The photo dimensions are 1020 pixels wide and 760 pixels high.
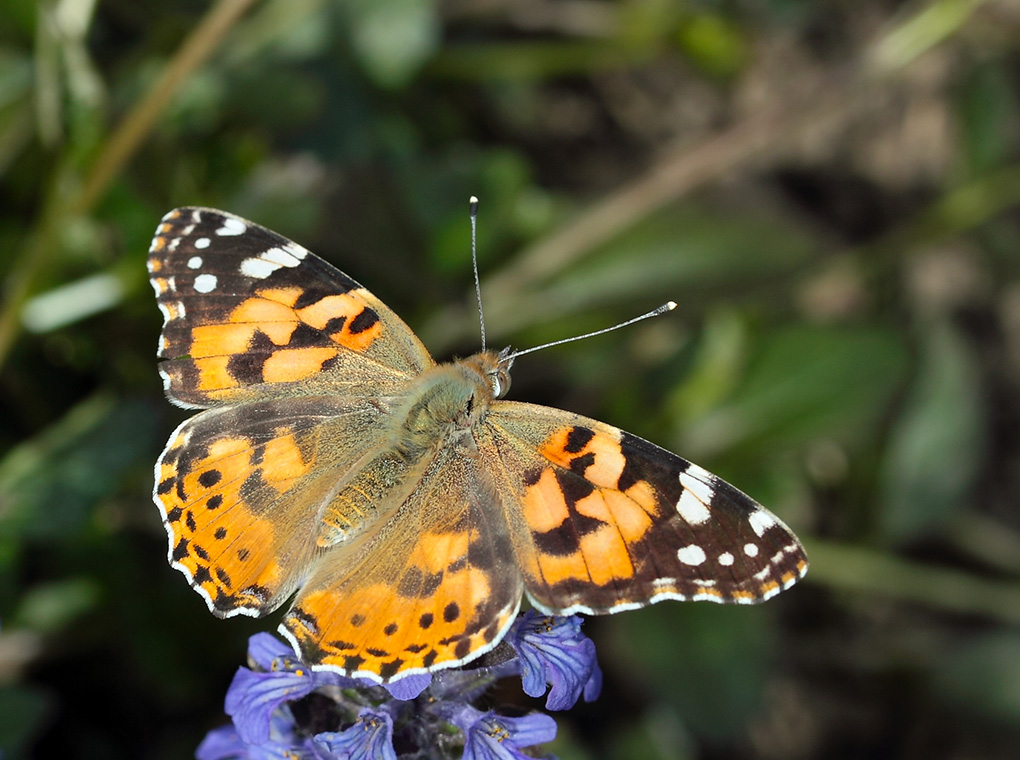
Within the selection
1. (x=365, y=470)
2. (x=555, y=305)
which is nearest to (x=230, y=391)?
(x=365, y=470)

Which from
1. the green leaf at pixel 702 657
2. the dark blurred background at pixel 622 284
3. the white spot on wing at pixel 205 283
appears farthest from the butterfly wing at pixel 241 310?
the green leaf at pixel 702 657

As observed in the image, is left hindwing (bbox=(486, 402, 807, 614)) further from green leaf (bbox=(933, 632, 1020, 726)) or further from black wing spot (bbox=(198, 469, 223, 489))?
green leaf (bbox=(933, 632, 1020, 726))

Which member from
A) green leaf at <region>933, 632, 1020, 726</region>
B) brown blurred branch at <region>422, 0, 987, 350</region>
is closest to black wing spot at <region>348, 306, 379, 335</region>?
Answer: brown blurred branch at <region>422, 0, 987, 350</region>

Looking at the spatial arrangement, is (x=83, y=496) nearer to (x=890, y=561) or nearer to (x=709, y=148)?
(x=709, y=148)

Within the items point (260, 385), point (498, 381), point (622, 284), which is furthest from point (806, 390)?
point (260, 385)

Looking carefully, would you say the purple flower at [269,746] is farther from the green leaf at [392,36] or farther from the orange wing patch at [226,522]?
the green leaf at [392,36]

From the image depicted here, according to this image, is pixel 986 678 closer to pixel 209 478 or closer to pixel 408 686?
pixel 408 686

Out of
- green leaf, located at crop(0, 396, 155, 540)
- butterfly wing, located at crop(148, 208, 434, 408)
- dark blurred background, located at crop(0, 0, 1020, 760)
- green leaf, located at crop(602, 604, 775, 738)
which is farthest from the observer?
green leaf, located at crop(602, 604, 775, 738)
